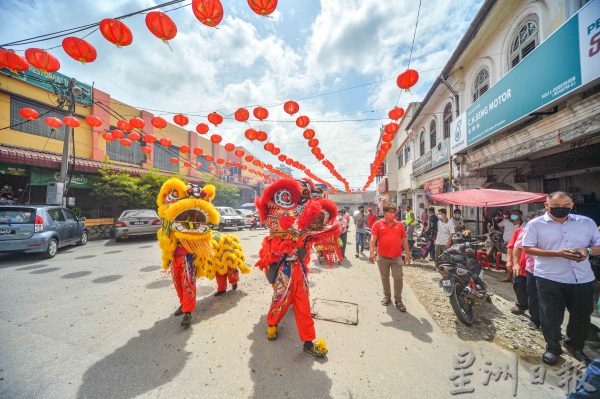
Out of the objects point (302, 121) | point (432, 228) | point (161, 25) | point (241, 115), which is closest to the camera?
point (161, 25)

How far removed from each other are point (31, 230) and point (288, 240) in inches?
324

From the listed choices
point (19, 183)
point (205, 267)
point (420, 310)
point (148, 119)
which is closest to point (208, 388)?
point (205, 267)

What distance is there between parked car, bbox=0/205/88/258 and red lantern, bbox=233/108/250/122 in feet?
21.1

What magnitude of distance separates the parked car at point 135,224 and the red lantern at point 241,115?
6452 mm

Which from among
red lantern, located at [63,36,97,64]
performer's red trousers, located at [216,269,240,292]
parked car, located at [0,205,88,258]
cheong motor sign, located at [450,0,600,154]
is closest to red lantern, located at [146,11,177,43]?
red lantern, located at [63,36,97,64]

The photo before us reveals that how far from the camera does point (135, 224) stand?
33.1 feet

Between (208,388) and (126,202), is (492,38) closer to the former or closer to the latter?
(208,388)

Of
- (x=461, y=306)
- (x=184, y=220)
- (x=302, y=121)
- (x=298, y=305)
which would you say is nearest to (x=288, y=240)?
(x=298, y=305)

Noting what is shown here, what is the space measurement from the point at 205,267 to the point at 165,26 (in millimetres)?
4384

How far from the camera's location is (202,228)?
343 centimetres

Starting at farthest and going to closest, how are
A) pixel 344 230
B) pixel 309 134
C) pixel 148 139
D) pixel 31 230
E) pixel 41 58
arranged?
pixel 309 134, pixel 148 139, pixel 344 230, pixel 31 230, pixel 41 58

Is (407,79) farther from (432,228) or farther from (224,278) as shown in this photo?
(224,278)

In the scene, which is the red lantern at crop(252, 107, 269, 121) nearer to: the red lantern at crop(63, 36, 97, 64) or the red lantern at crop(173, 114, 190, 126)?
the red lantern at crop(173, 114, 190, 126)

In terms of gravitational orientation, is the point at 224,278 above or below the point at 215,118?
below
